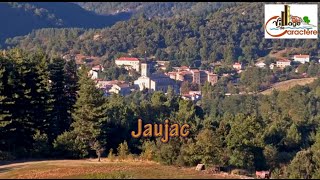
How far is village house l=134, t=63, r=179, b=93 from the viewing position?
128 meters

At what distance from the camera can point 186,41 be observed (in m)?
166

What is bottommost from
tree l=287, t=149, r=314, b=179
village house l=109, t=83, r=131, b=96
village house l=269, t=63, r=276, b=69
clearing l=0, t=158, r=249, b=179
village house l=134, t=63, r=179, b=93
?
tree l=287, t=149, r=314, b=179

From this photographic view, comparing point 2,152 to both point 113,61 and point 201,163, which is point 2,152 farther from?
point 113,61

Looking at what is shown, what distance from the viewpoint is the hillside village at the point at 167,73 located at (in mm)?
125031

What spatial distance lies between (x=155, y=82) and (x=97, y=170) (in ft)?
342

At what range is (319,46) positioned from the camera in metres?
155

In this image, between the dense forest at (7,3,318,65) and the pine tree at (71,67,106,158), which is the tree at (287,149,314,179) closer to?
the pine tree at (71,67,106,158)

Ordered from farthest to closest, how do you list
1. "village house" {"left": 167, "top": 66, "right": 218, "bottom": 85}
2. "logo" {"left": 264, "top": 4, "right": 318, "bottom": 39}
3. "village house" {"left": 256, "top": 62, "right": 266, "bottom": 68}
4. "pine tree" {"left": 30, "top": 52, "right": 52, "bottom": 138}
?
"village house" {"left": 256, "top": 62, "right": 266, "bottom": 68} < "village house" {"left": 167, "top": 66, "right": 218, "bottom": 85} < "logo" {"left": 264, "top": 4, "right": 318, "bottom": 39} < "pine tree" {"left": 30, "top": 52, "right": 52, "bottom": 138}

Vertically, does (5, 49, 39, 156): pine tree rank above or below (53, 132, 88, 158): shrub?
above

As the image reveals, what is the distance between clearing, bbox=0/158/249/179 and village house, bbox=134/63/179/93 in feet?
306

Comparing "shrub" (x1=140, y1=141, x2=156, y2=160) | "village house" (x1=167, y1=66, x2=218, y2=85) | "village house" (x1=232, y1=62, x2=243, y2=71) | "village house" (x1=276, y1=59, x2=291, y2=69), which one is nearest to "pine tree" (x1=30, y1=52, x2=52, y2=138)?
"shrub" (x1=140, y1=141, x2=156, y2=160)

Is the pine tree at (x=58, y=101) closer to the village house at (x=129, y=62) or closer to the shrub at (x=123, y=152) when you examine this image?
the shrub at (x=123, y=152)

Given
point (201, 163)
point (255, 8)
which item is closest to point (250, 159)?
point (201, 163)

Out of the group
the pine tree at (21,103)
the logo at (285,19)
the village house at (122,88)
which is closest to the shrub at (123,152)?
the pine tree at (21,103)
